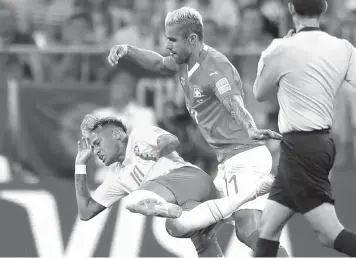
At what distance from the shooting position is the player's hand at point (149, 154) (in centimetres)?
682

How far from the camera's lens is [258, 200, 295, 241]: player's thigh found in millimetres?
6430

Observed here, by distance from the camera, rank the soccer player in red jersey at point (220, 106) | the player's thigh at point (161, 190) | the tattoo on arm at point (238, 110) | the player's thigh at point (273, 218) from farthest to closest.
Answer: the soccer player in red jersey at point (220, 106), the player's thigh at point (161, 190), the tattoo on arm at point (238, 110), the player's thigh at point (273, 218)

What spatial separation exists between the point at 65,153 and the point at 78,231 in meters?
1.06

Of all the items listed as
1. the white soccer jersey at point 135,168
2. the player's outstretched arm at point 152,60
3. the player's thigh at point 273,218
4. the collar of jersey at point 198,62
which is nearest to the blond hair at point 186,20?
the collar of jersey at point 198,62

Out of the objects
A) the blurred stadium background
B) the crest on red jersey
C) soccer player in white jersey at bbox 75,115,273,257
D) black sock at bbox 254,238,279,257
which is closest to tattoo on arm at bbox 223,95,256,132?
the crest on red jersey

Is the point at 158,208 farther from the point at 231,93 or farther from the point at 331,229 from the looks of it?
the point at 331,229

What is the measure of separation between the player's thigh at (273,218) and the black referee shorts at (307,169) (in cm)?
7

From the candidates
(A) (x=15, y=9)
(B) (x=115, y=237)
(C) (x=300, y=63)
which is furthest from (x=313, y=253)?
(A) (x=15, y=9)

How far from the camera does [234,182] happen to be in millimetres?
7258

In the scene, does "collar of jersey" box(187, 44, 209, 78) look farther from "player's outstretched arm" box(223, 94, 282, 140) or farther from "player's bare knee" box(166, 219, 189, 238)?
"player's bare knee" box(166, 219, 189, 238)

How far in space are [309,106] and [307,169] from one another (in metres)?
0.43

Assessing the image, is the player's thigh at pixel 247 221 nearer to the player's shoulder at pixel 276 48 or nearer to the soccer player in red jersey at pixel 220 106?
the soccer player in red jersey at pixel 220 106

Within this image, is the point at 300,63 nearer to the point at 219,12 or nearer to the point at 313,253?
the point at 313,253

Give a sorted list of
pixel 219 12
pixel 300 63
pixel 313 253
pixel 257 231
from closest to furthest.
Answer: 1. pixel 300 63
2. pixel 257 231
3. pixel 313 253
4. pixel 219 12
